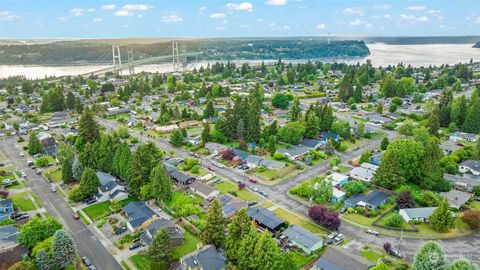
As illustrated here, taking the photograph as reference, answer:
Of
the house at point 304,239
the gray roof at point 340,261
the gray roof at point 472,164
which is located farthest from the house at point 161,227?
the gray roof at point 472,164

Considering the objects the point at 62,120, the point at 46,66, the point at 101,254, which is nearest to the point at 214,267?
the point at 101,254

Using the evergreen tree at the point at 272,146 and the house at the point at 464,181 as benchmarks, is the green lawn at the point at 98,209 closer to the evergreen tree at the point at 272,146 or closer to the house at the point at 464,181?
the evergreen tree at the point at 272,146

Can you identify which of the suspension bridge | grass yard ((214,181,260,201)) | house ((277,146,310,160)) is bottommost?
grass yard ((214,181,260,201))

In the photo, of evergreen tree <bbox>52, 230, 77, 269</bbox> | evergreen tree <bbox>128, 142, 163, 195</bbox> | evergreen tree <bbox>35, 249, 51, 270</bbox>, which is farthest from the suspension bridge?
evergreen tree <bbox>35, 249, 51, 270</bbox>

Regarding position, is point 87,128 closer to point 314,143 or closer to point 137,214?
point 137,214

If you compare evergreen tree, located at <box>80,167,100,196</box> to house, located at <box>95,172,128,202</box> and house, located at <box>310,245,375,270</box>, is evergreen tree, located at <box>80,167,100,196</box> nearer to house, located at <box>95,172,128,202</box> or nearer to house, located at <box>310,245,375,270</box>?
house, located at <box>95,172,128,202</box>

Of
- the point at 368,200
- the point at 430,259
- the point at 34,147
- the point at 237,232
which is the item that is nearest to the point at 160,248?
the point at 237,232
